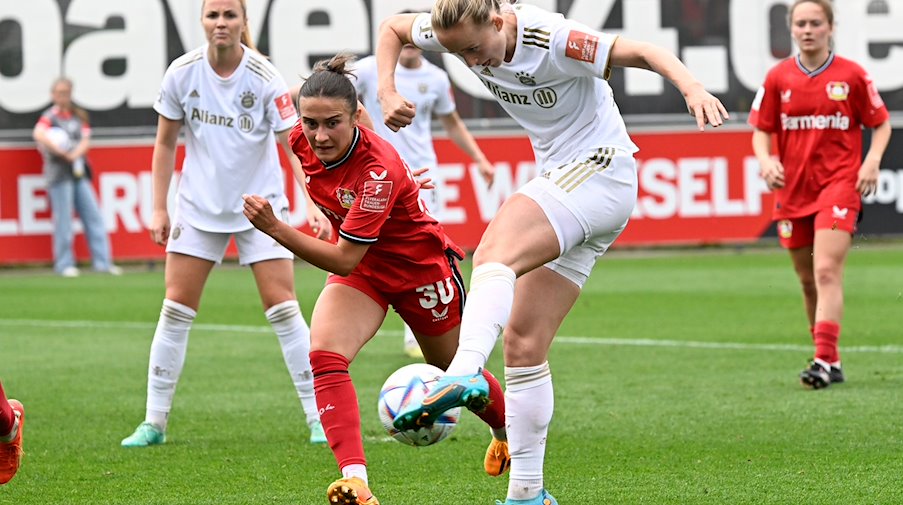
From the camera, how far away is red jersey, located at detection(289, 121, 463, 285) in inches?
219

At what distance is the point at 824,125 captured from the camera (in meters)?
9.19

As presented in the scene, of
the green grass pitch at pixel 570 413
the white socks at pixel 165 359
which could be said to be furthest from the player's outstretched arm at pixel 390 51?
the white socks at pixel 165 359

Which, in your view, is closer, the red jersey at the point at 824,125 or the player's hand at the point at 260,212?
the player's hand at the point at 260,212

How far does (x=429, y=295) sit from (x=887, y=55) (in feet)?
54.8

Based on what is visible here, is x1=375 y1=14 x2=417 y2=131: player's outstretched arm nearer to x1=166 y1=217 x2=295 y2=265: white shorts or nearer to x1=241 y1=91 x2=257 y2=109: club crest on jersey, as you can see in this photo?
x1=241 y1=91 x2=257 y2=109: club crest on jersey

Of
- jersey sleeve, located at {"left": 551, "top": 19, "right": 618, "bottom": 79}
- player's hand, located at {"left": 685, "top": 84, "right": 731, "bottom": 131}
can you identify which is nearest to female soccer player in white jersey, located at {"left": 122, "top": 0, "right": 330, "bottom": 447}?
jersey sleeve, located at {"left": 551, "top": 19, "right": 618, "bottom": 79}

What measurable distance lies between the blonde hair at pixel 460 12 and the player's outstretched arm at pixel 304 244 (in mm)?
863

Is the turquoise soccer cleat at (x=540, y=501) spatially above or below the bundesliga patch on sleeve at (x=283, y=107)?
below

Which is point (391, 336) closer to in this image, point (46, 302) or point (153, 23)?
point (46, 302)

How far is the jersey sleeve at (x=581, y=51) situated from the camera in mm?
5289

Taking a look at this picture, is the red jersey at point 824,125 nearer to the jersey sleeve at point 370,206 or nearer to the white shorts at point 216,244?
the white shorts at point 216,244

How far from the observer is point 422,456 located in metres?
6.86

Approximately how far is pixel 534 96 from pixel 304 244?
987mm

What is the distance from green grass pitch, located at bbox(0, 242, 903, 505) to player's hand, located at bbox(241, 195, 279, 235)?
1.23 meters
